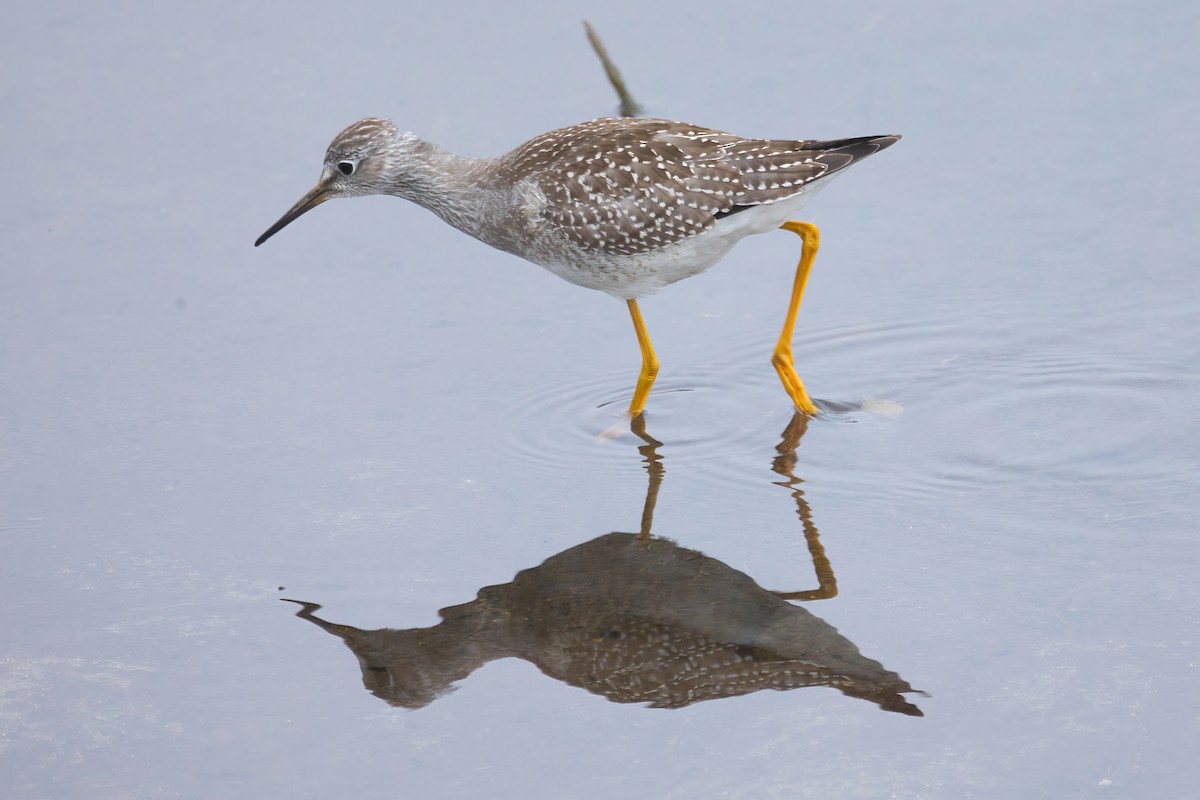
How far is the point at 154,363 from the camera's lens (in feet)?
31.3

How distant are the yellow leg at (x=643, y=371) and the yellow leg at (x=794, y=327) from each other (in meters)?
0.71

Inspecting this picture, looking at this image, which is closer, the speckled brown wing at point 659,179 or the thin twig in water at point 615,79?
the speckled brown wing at point 659,179

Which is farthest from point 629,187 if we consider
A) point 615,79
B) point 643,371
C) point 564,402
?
point 615,79

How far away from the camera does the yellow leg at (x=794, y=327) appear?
9.06m

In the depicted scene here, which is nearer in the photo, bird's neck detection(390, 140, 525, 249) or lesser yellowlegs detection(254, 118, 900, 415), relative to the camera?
lesser yellowlegs detection(254, 118, 900, 415)

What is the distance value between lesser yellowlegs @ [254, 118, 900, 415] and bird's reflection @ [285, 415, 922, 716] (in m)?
1.72

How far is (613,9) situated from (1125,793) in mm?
8541

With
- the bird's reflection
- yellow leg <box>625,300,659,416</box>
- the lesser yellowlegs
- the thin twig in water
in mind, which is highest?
the thin twig in water

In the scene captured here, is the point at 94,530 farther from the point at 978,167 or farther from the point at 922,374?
the point at 978,167

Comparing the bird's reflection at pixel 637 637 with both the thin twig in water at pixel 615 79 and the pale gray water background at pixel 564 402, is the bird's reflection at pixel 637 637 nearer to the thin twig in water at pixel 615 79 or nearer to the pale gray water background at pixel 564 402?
the pale gray water background at pixel 564 402

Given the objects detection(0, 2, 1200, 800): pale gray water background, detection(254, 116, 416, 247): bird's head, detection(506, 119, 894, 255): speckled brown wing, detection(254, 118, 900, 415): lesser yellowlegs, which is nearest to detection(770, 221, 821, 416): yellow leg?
detection(254, 118, 900, 415): lesser yellowlegs

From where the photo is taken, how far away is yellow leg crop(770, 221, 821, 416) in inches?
357

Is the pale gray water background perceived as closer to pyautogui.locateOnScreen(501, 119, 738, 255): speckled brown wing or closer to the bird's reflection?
the bird's reflection

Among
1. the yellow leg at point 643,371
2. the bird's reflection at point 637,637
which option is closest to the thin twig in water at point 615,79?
the yellow leg at point 643,371
